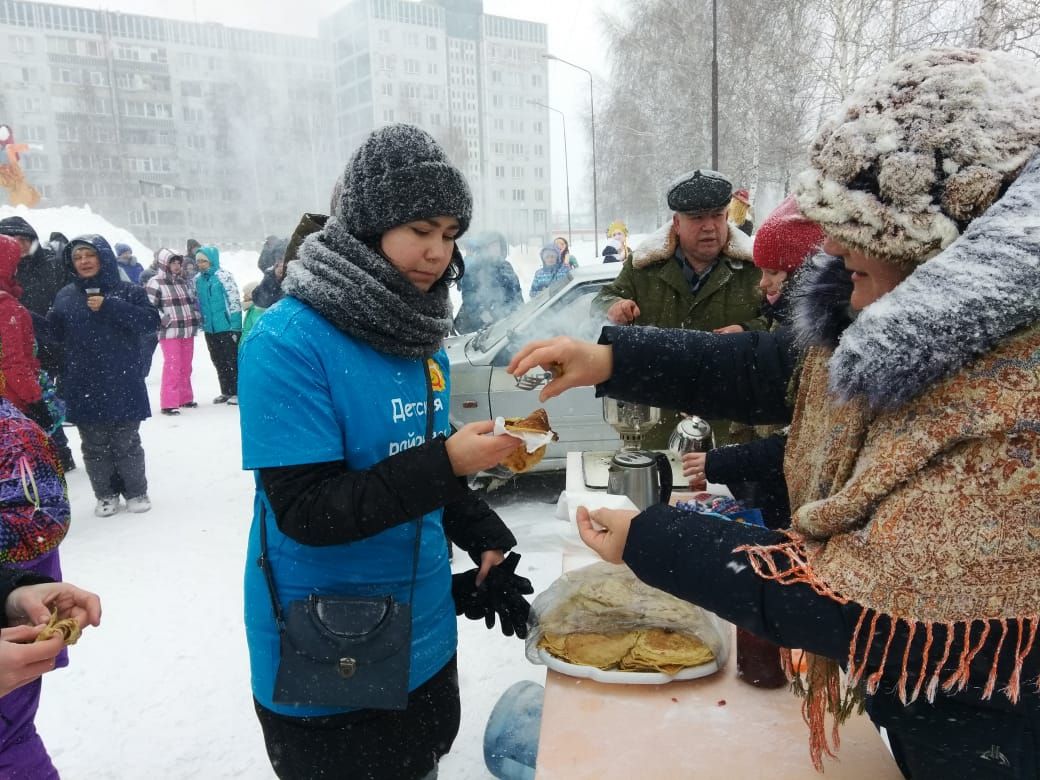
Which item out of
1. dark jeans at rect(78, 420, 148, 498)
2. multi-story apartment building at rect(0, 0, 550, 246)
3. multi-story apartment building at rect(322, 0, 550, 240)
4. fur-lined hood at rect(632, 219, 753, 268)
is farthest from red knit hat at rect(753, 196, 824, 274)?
multi-story apartment building at rect(0, 0, 550, 246)

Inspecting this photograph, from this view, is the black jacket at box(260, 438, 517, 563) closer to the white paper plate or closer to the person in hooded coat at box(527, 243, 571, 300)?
the white paper plate

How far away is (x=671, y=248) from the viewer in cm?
387

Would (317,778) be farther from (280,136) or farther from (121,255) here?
(280,136)

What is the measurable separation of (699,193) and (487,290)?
6925mm

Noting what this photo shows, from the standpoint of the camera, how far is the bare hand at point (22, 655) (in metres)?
1.31

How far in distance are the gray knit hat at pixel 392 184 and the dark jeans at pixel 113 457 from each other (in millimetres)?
4988

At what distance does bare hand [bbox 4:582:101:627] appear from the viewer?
1534 millimetres

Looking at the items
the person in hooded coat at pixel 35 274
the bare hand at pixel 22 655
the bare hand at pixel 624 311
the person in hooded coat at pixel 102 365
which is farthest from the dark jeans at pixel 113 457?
Result: the bare hand at pixel 22 655

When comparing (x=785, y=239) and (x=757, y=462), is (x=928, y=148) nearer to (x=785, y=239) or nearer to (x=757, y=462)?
(x=757, y=462)

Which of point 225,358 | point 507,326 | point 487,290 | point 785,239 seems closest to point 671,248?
point 785,239

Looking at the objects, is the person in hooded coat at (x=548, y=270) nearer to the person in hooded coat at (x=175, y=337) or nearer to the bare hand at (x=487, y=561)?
the person in hooded coat at (x=175, y=337)

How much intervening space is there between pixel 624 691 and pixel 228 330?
31.1ft

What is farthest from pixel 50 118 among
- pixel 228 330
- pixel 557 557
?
pixel 557 557

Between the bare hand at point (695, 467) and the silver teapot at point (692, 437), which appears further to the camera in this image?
the silver teapot at point (692, 437)
